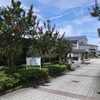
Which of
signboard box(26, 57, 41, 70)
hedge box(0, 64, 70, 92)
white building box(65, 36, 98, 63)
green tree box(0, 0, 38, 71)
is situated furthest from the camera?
white building box(65, 36, 98, 63)

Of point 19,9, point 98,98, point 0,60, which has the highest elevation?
point 19,9

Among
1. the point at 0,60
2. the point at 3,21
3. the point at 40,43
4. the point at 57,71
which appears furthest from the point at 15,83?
the point at 0,60

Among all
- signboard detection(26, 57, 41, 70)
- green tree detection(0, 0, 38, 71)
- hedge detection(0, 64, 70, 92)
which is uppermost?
green tree detection(0, 0, 38, 71)

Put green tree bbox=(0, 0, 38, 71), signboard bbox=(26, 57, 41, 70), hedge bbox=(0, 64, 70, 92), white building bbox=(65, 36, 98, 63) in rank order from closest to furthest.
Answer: hedge bbox=(0, 64, 70, 92) < green tree bbox=(0, 0, 38, 71) < signboard bbox=(26, 57, 41, 70) < white building bbox=(65, 36, 98, 63)

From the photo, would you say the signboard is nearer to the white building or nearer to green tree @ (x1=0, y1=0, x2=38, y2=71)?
green tree @ (x1=0, y1=0, x2=38, y2=71)

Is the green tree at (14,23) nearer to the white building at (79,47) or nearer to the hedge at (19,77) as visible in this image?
the hedge at (19,77)

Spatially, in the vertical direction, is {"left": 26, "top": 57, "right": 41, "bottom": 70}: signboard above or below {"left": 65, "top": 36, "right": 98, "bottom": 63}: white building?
below

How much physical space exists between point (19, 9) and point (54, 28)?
13.6 feet

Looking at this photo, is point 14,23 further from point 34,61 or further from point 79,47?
point 79,47

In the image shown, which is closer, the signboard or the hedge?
the hedge

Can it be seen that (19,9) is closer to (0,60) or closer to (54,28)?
(54,28)

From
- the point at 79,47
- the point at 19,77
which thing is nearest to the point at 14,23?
the point at 19,77

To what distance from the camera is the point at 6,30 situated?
5977mm

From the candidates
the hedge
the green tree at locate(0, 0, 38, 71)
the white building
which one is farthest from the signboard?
the white building
